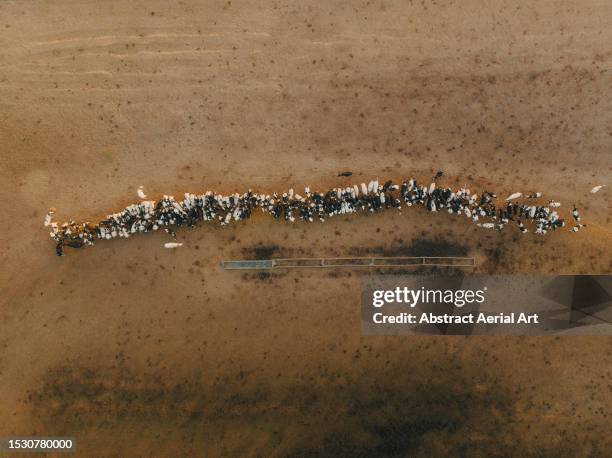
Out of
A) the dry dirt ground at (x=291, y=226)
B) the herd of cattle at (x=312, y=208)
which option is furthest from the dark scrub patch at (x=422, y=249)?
the herd of cattle at (x=312, y=208)

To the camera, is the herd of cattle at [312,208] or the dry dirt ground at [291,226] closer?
the herd of cattle at [312,208]

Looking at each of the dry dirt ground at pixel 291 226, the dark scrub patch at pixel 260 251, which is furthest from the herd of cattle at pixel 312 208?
the dark scrub patch at pixel 260 251

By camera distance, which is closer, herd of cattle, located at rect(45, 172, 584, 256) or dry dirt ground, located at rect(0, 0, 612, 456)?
herd of cattle, located at rect(45, 172, 584, 256)

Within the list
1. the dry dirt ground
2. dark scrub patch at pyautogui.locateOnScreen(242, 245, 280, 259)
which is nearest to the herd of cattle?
the dry dirt ground

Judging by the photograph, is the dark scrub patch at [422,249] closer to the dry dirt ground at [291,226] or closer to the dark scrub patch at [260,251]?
the dry dirt ground at [291,226]

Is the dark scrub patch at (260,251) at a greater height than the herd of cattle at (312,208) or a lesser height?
lesser

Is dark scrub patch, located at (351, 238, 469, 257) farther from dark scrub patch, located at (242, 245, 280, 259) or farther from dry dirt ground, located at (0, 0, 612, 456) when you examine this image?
dark scrub patch, located at (242, 245, 280, 259)

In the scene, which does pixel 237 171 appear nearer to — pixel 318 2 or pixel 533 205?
pixel 318 2
